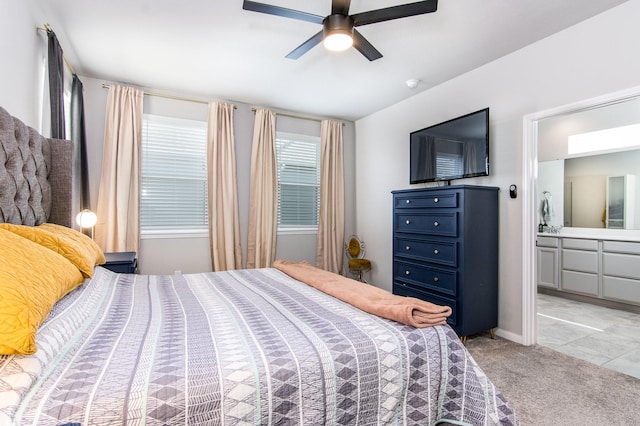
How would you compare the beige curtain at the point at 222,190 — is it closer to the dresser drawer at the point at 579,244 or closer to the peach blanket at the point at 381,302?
the peach blanket at the point at 381,302

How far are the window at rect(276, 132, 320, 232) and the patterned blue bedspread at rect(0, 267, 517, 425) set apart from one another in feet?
9.73

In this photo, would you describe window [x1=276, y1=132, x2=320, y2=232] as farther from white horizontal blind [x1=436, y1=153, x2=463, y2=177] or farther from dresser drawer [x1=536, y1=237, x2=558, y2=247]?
dresser drawer [x1=536, y1=237, x2=558, y2=247]

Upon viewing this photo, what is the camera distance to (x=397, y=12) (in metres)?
1.95

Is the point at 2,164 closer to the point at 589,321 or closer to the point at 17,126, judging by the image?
the point at 17,126

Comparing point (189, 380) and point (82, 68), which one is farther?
point (82, 68)

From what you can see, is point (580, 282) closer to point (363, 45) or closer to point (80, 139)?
point (363, 45)

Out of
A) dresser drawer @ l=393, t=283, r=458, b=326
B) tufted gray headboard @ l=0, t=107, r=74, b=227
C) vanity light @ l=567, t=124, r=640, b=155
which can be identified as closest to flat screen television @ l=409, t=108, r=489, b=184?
dresser drawer @ l=393, t=283, r=458, b=326

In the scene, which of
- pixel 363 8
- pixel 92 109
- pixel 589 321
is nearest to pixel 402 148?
pixel 363 8

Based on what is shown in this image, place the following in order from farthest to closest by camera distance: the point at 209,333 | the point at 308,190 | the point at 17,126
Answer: the point at 308,190 < the point at 17,126 < the point at 209,333

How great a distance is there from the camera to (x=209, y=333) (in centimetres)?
125

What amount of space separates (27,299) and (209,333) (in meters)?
0.57

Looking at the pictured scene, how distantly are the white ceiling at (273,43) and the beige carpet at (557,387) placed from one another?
2.59 metres

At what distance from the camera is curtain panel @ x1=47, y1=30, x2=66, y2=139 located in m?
2.39

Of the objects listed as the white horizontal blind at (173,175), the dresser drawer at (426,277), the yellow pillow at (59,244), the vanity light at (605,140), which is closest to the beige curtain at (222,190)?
the white horizontal blind at (173,175)
